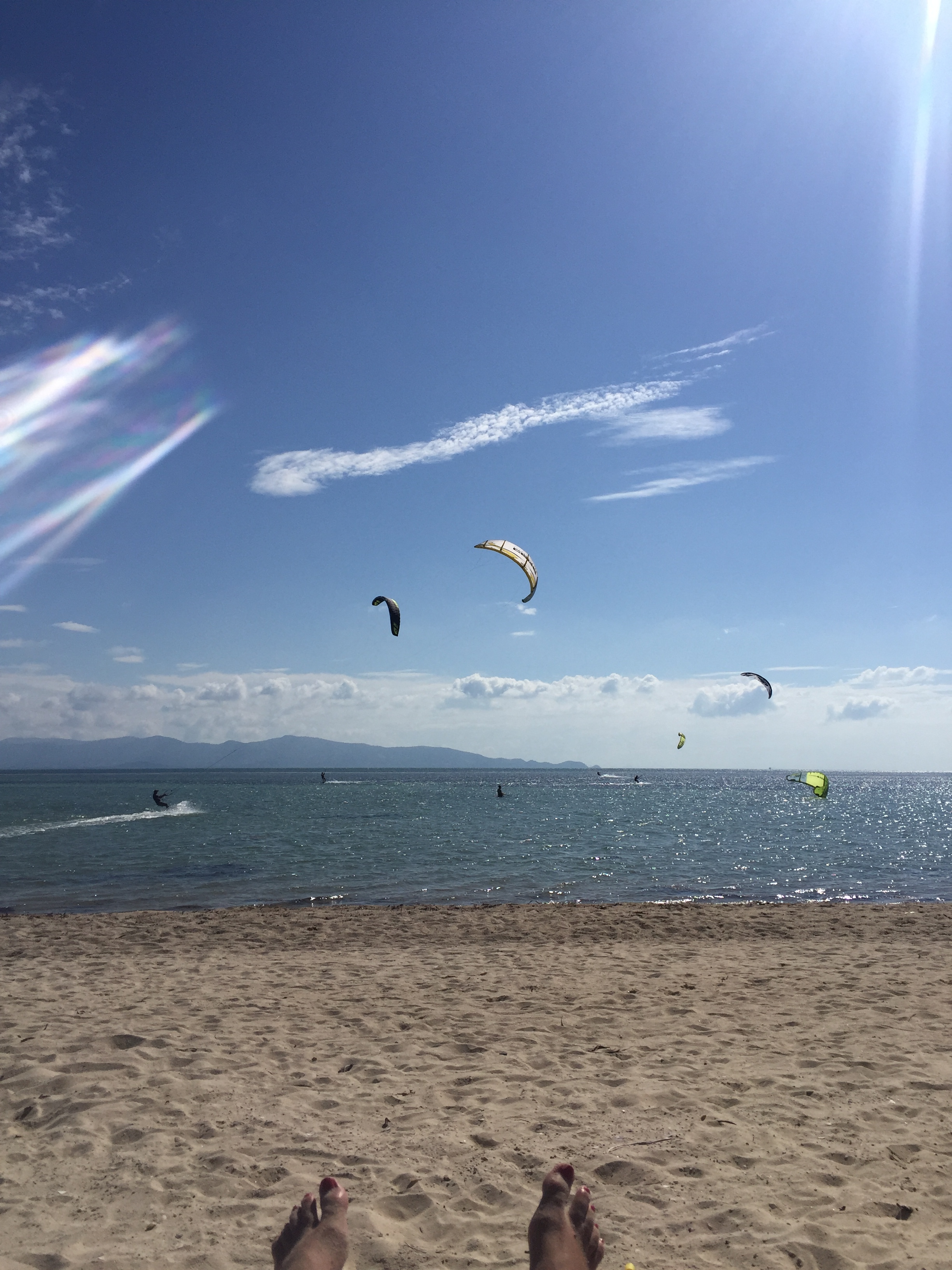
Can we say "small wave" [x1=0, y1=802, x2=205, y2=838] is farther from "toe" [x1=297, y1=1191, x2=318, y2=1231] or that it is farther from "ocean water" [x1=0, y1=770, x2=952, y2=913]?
"toe" [x1=297, y1=1191, x2=318, y2=1231]

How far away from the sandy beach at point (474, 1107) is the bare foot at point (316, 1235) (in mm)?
213

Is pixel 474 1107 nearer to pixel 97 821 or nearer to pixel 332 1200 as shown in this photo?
pixel 332 1200

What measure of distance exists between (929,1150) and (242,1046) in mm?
4845

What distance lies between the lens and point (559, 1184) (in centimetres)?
352

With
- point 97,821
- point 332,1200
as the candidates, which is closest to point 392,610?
point 332,1200

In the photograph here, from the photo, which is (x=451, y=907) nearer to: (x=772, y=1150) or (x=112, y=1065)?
(x=112, y=1065)

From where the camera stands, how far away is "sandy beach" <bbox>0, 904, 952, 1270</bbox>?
11.8ft

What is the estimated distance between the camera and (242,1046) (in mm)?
6152

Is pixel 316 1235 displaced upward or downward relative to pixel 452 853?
upward

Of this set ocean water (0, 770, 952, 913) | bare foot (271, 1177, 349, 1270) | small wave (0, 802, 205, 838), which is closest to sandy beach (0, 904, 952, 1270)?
bare foot (271, 1177, 349, 1270)

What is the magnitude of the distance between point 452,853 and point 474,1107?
1973 centimetres

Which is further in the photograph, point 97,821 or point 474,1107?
point 97,821

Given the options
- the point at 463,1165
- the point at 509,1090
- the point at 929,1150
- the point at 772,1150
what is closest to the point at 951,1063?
the point at 929,1150

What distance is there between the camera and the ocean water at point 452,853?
17.1m
